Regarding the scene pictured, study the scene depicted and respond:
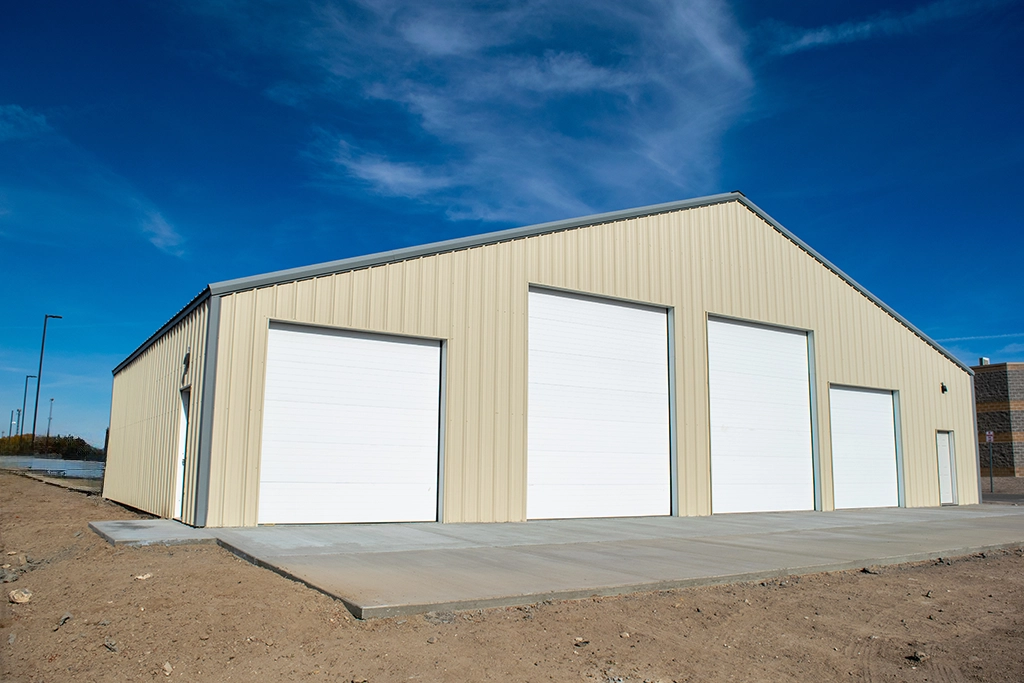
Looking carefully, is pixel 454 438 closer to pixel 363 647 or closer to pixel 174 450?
pixel 174 450

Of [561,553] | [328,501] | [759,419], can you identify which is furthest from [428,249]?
[759,419]

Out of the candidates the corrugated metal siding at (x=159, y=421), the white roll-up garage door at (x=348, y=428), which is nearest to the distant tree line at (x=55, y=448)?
the corrugated metal siding at (x=159, y=421)

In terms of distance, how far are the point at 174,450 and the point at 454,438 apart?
4.75m

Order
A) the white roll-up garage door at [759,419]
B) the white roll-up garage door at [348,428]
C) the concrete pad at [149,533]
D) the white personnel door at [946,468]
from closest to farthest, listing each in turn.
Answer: the concrete pad at [149,533] < the white roll-up garage door at [348,428] < the white roll-up garage door at [759,419] < the white personnel door at [946,468]

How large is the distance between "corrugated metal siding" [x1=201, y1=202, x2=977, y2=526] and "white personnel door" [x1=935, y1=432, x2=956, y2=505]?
77cm

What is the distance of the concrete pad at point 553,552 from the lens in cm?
641

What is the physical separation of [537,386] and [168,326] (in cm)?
715

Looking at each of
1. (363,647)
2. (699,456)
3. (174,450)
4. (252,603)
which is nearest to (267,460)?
(174,450)

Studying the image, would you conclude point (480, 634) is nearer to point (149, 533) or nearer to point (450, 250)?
point (149, 533)

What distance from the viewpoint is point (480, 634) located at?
535 cm

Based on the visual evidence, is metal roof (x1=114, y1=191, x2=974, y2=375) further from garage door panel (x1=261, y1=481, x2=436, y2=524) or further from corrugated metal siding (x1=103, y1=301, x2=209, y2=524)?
garage door panel (x1=261, y1=481, x2=436, y2=524)

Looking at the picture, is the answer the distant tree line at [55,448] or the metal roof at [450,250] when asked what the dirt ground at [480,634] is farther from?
the distant tree line at [55,448]

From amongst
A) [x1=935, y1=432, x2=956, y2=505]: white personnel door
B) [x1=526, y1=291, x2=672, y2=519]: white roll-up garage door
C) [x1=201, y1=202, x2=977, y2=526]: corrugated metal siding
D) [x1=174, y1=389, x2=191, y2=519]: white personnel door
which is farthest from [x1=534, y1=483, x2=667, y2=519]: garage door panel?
[x1=935, y1=432, x2=956, y2=505]: white personnel door

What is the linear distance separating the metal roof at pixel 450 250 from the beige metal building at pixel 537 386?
42 millimetres
